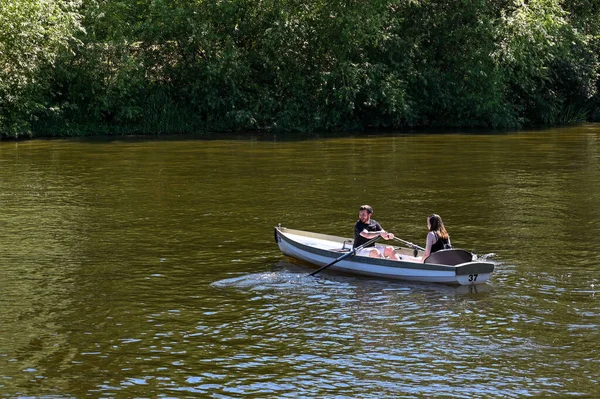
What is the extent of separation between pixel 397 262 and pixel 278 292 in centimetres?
207

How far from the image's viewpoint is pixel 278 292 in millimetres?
14828

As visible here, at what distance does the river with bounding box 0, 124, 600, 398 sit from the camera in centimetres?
1087

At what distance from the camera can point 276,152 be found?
36.0m

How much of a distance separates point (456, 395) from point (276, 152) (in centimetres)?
2629

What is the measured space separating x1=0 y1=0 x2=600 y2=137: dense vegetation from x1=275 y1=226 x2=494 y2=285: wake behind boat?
2765 centimetres

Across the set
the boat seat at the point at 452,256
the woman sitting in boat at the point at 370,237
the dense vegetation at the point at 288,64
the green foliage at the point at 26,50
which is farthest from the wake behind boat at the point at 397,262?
the dense vegetation at the point at 288,64

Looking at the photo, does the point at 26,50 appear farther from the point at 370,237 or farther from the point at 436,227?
the point at 436,227

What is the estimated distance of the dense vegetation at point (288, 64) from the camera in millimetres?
43781

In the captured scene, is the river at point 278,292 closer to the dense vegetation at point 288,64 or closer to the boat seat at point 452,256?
the boat seat at point 452,256

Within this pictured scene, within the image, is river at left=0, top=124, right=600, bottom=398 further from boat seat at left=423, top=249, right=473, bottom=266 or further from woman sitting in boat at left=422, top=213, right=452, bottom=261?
woman sitting in boat at left=422, top=213, right=452, bottom=261

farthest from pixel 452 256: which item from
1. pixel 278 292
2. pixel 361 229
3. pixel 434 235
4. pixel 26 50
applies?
pixel 26 50

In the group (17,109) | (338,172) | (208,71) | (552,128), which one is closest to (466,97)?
(552,128)

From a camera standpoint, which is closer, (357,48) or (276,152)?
(276,152)

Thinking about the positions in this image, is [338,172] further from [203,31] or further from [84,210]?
[203,31]
